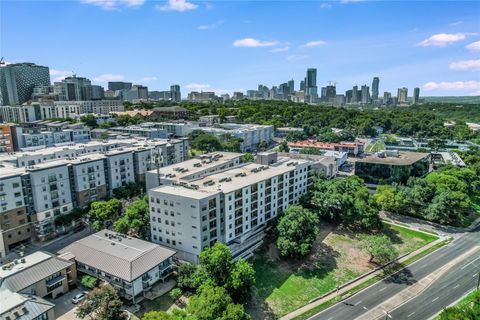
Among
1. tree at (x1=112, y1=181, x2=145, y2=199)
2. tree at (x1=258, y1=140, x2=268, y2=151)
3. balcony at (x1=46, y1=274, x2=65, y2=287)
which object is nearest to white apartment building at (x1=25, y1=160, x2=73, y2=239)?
tree at (x1=112, y1=181, x2=145, y2=199)

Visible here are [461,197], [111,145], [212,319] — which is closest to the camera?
[212,319]

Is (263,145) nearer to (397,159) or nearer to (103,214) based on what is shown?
(397,159)

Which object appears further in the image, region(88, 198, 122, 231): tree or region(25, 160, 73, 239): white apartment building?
region(88, 198, 122, 231): tree

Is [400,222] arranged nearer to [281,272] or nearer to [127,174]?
[281,272]

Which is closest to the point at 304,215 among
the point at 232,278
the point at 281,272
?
the point at 281,272

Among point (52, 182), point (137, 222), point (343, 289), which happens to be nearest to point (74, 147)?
point (52, 182)

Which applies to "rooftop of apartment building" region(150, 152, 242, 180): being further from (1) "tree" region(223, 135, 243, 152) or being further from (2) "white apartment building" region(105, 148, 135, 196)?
(1) "tree" region(223, 135, 243, 152)
